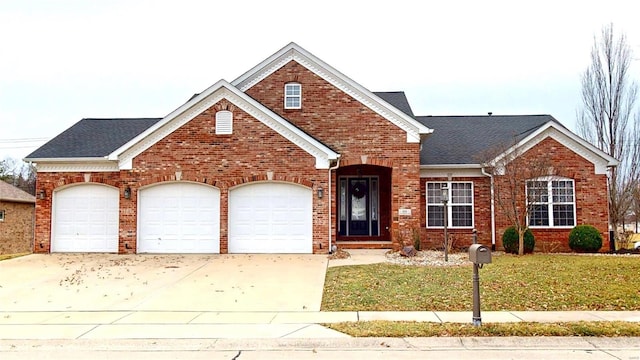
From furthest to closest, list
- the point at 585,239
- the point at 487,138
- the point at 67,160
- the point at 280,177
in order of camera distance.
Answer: the point at 487,138
the point at 67,160
the point at 585,239
the point at 280,177

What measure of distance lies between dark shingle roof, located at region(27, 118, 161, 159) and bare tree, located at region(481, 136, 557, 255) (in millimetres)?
14552

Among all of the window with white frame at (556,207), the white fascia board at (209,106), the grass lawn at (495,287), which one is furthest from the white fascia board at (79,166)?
the window with white frame at (556,207)

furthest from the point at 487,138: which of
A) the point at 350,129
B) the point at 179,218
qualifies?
the point at 179,218

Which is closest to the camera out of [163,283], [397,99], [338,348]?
[338,348]

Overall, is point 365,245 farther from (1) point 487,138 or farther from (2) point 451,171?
(1) point 487,138

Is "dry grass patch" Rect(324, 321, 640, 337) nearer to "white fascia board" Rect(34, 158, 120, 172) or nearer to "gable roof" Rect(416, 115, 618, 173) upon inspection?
"gable roof" Rect(416, 115, 618, 173)

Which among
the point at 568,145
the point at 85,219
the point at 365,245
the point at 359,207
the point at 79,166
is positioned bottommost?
the point at 365,245

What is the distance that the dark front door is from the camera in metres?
20.7

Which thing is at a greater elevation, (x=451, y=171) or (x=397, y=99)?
(x=397, y=99)

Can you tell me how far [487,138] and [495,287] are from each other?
467 inches

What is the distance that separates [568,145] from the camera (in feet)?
61.0

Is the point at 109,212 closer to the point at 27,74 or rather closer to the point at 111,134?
the point at 111,134

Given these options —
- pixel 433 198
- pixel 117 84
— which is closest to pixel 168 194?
pixel 433 198

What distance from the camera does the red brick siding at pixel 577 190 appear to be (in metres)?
18.4
